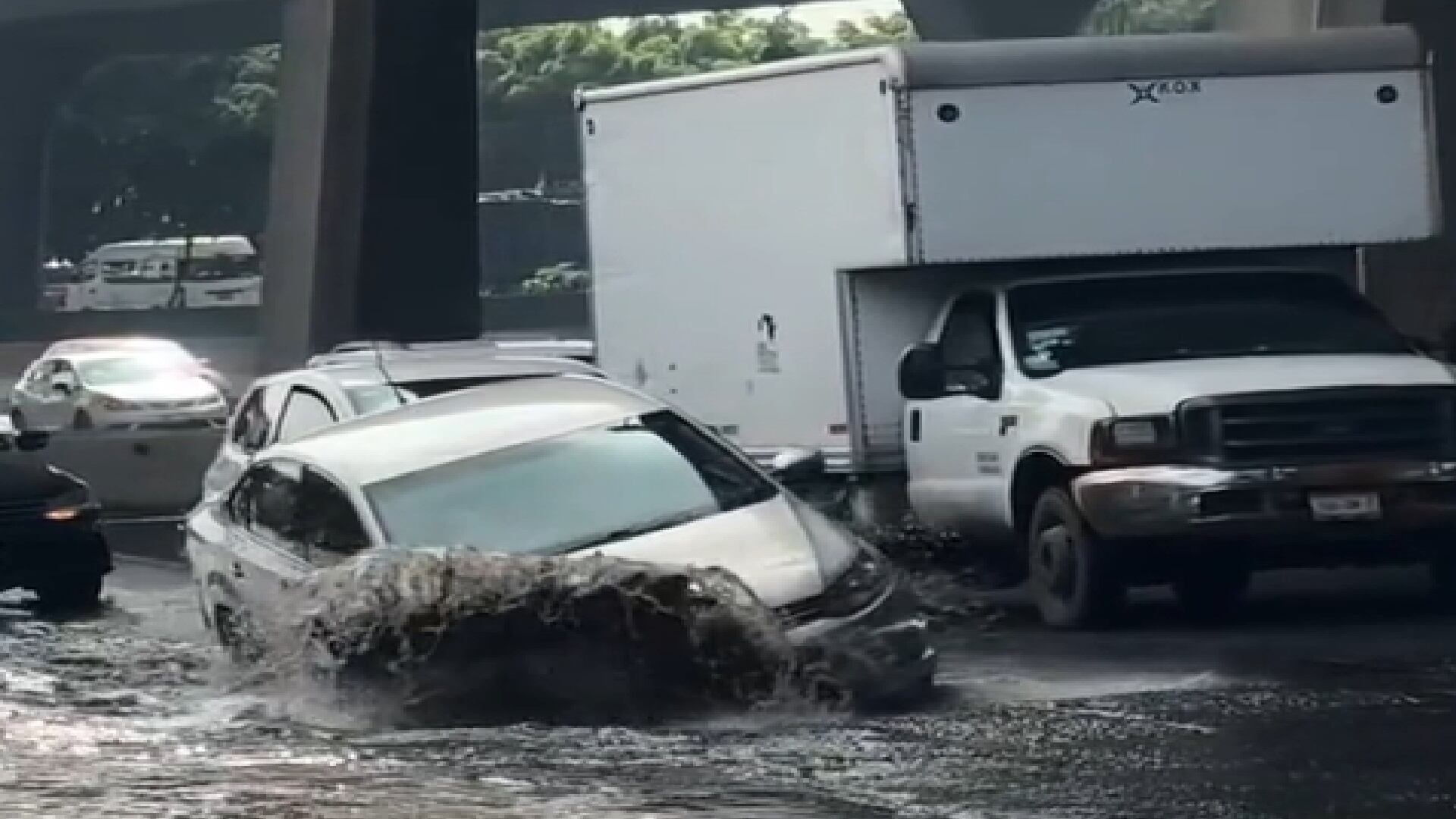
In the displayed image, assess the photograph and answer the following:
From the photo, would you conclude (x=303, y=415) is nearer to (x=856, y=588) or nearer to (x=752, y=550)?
(x=752, y=550)

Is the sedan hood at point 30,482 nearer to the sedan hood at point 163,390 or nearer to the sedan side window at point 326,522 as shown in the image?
the sedan side window at point 326,522

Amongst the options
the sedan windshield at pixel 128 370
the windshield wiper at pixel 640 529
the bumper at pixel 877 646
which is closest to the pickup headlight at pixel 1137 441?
the bumper at pixel 877 646

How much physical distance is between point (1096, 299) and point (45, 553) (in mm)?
7406

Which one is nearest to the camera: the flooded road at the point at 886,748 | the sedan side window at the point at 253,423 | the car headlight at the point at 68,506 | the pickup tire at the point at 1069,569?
the flooded road at the point at 886,748

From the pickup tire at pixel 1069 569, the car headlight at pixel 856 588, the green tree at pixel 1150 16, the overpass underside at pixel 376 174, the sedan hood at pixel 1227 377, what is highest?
the green tree at pixel 1150 16

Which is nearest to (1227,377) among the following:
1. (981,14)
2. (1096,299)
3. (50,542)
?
(1096,299)

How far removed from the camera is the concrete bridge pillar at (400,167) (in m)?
44.1

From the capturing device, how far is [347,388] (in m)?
17.2

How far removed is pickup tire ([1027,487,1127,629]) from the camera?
50.3 feet

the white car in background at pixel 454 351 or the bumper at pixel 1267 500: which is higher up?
the white car in background at pixel 454 351

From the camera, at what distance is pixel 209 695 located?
13742 mm

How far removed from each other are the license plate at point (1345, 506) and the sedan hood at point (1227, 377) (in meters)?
0.56

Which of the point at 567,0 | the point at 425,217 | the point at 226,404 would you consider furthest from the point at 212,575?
the point at 567,0

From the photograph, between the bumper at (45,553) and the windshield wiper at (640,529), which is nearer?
the windshield wiper at (640,529)
